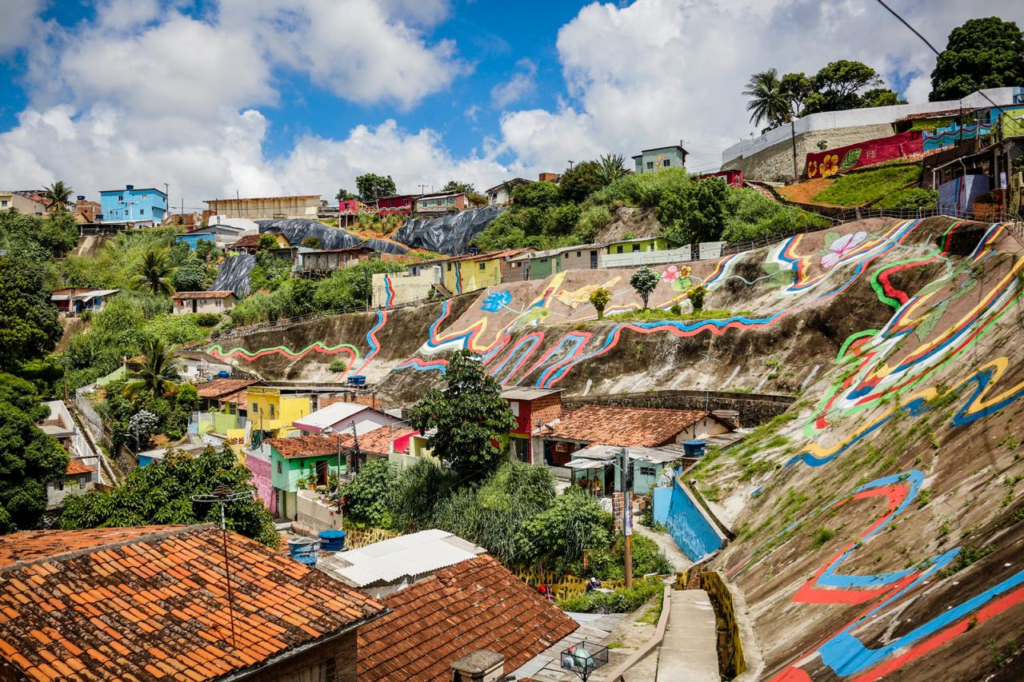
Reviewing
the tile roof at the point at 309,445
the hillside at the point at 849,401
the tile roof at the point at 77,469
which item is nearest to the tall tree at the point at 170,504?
the tile roof at the point at 309,445

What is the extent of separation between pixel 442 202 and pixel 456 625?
77234mm

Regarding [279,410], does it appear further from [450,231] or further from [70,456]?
[450,231]

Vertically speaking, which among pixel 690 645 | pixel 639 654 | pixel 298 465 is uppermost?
pixel 639 654

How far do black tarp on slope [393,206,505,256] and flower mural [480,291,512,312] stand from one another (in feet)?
84.6

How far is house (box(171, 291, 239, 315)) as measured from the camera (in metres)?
64.7

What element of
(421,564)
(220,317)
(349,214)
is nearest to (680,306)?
(421,564)

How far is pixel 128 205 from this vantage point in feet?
305

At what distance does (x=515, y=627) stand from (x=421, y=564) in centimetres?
203

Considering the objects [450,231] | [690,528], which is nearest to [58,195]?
[450,231]

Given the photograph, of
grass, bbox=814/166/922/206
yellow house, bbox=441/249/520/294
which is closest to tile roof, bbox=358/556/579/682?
yellow house, bbox=441/249/520/294

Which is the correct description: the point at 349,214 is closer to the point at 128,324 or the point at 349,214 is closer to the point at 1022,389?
the point at 128,324

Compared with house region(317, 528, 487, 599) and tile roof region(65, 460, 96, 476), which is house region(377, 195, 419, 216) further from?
house region(317, 528, 487, 599)

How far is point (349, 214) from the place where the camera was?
87.2 metres

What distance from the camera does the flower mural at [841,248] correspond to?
34.8 meters
